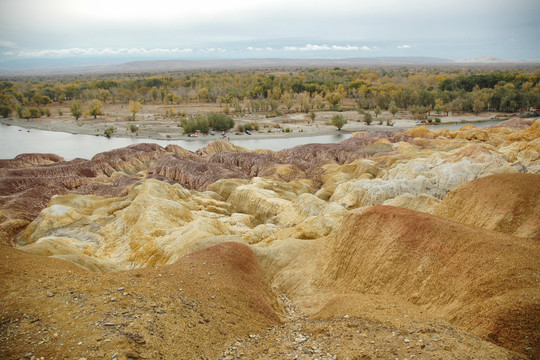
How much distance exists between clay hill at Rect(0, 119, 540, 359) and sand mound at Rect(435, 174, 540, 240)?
9 cm

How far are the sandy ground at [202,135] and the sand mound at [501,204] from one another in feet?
235

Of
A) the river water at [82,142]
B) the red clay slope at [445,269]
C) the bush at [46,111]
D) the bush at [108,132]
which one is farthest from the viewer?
the bush at [46,111]

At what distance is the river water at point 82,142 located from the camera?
83500 mm

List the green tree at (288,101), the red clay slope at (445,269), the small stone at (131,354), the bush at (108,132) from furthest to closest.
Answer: the green tree at (288,101) < the bush at (108,132) < the red clay slope at (445,269) < the small stone at (131,354)

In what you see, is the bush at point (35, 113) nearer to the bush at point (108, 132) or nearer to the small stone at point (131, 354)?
the bush at point (108, 132)

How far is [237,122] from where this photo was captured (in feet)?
368

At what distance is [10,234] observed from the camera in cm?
3384

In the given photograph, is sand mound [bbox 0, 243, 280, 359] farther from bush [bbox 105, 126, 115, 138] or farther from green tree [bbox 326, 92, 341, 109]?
green tree [bbox 326, 92, 341, 109]

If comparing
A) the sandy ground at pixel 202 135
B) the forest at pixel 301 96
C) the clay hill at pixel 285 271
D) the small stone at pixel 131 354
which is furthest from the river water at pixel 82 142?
the small stone at pixel 131 354

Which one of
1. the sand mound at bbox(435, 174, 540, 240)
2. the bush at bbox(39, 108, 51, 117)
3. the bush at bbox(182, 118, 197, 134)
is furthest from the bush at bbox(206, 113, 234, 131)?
the sand mound at bbox(435, 174, 540, 240)

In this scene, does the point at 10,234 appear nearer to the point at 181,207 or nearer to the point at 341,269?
the point at 181,207

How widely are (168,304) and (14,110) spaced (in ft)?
496

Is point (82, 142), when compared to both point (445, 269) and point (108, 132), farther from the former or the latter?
point (445, 269)

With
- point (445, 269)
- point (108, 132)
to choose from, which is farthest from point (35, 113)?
point (445, 269)
